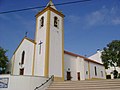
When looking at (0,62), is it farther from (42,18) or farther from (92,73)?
(92,73)

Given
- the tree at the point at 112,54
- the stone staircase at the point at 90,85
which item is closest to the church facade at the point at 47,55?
the stone staircase at the point at 90,85

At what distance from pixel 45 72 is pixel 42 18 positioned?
21.0 feet

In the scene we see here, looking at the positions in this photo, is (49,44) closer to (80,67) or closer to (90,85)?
(90,85)

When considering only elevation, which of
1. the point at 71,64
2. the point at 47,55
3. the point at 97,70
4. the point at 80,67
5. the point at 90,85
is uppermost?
the point at 47,55

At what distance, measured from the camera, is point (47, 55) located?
15281 mm

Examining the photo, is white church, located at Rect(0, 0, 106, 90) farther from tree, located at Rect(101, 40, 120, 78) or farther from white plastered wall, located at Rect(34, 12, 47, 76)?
tree, located at Rect(101, 40, 120, 78)

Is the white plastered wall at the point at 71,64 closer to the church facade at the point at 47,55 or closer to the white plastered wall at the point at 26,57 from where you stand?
the church facade at the point at 47,55

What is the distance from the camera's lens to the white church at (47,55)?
15571mm

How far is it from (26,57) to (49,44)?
3632 millimetres

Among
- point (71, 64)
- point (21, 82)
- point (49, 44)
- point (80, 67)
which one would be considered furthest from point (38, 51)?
point (80, 67)

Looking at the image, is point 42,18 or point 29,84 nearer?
point 29,84

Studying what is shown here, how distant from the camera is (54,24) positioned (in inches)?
696

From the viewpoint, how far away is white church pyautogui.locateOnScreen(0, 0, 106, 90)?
51.1 feet

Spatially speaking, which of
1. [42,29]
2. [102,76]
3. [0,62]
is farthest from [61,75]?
[102,76]
